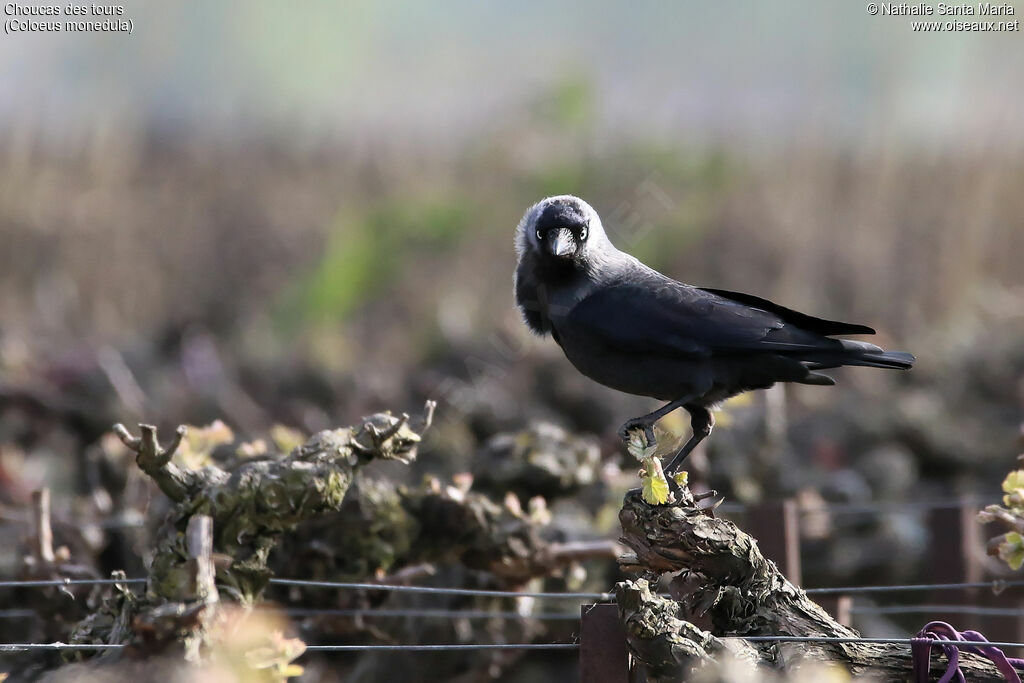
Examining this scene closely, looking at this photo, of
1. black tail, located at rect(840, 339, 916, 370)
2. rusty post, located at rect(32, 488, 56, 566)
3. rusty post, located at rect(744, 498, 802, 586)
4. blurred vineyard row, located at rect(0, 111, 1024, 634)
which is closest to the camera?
black tail, located at rect(840, 339, 916, 370)

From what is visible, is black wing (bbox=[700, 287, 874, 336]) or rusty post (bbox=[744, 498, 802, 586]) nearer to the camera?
black wing (bbox=[700, 287, 874, 336])

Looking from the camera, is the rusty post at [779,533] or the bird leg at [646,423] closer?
the bird leg at [646,423]

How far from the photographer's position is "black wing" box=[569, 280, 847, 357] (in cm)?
289

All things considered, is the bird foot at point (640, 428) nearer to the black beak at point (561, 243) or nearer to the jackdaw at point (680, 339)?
the jackdaw at point (680, 339)

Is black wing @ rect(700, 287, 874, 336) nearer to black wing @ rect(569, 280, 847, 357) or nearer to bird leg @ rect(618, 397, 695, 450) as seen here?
black wing @ rect(569, 280, 847, 357)

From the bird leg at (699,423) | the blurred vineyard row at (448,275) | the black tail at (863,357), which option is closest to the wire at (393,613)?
the bird leg at (699,423)

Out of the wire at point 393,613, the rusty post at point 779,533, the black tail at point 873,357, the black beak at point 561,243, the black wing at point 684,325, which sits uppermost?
the black beak at point 561,243

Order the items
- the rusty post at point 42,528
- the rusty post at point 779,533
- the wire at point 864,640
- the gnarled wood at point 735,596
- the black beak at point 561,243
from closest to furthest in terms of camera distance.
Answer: the wire at point 864,640
the gnarled wood at point 735,596
the black beak at point 561,243
the rusty post at point 42,528
the rusty post at point 779,533

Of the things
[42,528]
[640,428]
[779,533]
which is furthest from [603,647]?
[42,528]

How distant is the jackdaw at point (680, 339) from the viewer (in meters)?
2.88

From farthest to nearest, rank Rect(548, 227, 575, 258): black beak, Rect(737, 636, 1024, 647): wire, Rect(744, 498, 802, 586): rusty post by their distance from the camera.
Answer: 1. Rect(744, 498, 802, 586): rusty post
2. Rect(548, 227, 575, 258): black beak
3. Rect(737, 636, 1024, 647): wire

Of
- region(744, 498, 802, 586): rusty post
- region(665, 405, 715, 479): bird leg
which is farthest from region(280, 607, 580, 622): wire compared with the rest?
region(665, 405, 715, 479): bird leg

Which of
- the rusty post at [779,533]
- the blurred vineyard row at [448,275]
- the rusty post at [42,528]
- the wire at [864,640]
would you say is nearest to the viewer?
the wire at [864,640]

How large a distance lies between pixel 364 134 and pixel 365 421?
1060 cm
